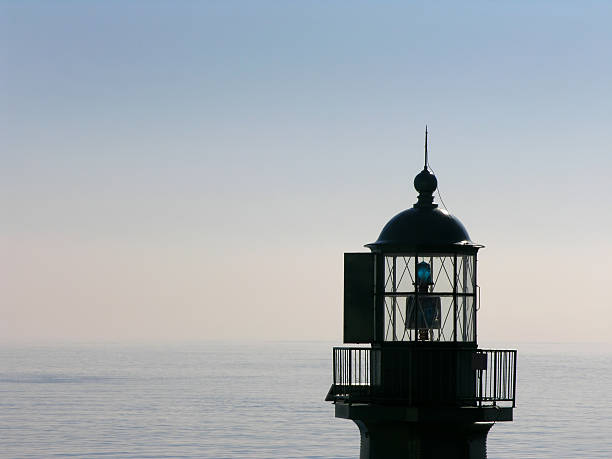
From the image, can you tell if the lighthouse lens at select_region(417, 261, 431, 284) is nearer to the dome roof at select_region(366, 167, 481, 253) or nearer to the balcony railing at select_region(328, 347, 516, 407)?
the dome roof at select_region(366, 167, 481, 253)

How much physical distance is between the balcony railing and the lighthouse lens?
0.95 meters

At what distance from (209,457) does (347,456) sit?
932 centimetres

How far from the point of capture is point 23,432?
98.3m

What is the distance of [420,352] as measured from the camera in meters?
16.6

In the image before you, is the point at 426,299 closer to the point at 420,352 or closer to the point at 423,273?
the point at 423,273

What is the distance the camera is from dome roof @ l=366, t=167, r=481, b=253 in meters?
16.7

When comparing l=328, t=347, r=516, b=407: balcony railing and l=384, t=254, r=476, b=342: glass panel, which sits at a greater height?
l=384, t=254, r=476, b=342: glass panel

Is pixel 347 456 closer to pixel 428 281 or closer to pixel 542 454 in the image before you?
pixel 542 454

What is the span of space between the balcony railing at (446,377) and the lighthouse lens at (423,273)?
95cm

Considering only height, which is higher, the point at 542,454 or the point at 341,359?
the point at 341,359

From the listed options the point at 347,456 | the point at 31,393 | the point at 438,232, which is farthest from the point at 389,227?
the point at 31,393

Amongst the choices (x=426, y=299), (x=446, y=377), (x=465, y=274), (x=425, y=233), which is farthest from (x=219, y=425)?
(x=425, y=233)

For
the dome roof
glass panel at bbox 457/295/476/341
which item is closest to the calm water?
glass panel at bbox 457/295/476/341

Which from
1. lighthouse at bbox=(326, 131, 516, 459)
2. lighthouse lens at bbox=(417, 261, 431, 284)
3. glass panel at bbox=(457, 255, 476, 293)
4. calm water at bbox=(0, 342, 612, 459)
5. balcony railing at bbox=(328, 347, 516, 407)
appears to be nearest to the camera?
lighthouse at bbox=(326, 131, 516, 459)
